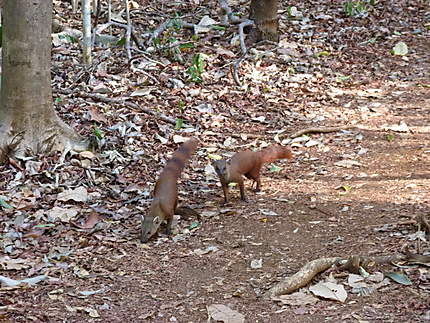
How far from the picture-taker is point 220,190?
6457mm

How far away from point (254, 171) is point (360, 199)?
3.28ft

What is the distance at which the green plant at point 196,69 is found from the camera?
29.7 ft

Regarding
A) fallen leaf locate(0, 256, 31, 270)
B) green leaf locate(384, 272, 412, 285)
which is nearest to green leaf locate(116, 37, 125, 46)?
fallen leaf locate(0, 256, 31, 270)

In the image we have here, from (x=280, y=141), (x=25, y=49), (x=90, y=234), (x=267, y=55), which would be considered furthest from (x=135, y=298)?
(x=267, y=55)

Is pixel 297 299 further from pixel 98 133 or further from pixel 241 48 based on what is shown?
pixel 241 48

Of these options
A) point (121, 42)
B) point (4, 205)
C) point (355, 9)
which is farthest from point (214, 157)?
point (355, 9)

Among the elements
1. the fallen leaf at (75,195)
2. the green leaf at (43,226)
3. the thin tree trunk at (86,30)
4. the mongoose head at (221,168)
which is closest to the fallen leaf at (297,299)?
the mongoose head at (221,168)

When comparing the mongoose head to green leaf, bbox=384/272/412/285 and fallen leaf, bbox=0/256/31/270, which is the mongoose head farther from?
green leaf, bbox=384/272/412/285

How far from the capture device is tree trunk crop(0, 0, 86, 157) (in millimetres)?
6324

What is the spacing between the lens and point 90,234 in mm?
5496

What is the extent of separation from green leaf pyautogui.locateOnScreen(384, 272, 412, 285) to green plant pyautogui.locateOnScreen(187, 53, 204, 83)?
5.21m

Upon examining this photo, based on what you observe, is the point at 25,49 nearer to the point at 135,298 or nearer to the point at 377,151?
the point at 135,298

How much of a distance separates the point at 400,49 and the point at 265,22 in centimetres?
230

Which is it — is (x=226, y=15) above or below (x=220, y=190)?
above
